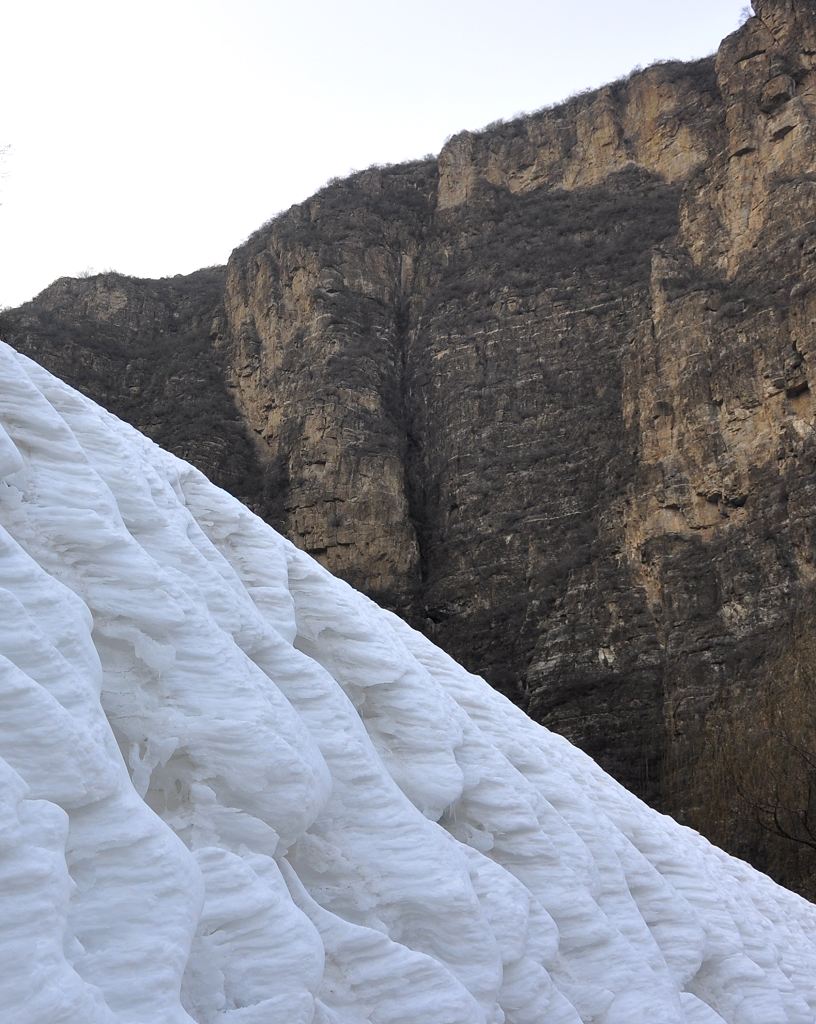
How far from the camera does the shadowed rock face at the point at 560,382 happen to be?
937 inches

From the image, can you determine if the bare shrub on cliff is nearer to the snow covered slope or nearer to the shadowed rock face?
the shadowed rock face

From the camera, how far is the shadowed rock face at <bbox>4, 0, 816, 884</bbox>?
2380cm

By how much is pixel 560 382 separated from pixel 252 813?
30.0 m

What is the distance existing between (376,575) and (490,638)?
168 inches

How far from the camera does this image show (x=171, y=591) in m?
2.24

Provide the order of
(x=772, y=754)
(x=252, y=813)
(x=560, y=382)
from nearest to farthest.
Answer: (x=252, y=813)
(x=772, y=754)
(x=560, y=382)

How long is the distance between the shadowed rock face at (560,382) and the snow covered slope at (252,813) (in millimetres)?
16446

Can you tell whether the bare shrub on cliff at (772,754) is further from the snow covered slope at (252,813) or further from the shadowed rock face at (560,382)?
the snow covered slope at (252,813)

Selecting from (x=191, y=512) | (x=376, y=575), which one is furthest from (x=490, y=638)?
(x=191, y=512)

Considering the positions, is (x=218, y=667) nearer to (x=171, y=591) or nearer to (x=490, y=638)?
(x=171, y=591)

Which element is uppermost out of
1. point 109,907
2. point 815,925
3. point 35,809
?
point 35,809

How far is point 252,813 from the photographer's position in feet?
6.70

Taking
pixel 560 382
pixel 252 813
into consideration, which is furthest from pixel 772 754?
pixel 252 813

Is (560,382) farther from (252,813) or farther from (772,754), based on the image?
(252,813)
